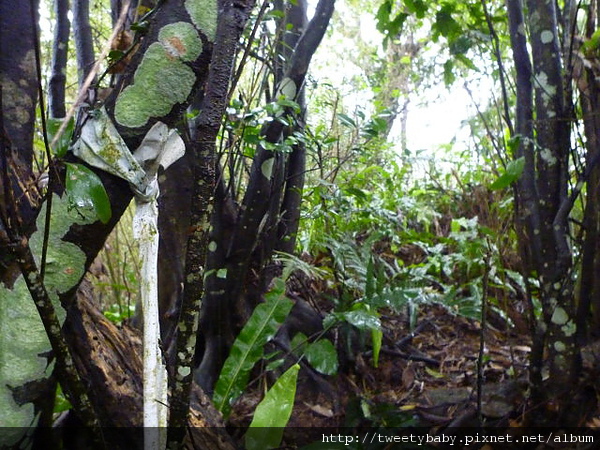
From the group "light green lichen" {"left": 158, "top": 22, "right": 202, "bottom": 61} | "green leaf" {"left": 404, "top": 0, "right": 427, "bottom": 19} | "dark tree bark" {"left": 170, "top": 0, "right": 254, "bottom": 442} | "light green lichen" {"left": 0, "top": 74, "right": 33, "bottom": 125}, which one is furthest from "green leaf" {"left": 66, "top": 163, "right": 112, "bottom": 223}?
"green leaf" {"left": 404, "top": 0, "right": 427, "bottom": 19}

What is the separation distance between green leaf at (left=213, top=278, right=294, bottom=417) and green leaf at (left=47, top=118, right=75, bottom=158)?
1.31 m

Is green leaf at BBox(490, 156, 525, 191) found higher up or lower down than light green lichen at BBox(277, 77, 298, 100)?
lower down

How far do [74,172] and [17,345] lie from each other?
0.45 metres

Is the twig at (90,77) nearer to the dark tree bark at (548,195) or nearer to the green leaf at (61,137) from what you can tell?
the green leaf at (61,137)

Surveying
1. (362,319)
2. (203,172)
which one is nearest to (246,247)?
(362,319)

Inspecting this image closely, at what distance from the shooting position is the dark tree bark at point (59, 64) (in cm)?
227

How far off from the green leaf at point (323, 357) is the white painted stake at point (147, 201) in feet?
4.56

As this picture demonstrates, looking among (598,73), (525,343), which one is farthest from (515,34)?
(525,343)

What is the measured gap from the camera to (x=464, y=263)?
3658 millimetres

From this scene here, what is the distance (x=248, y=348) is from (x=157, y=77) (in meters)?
1.30

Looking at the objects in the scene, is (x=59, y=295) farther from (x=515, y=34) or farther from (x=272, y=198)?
(x=515, y=34)

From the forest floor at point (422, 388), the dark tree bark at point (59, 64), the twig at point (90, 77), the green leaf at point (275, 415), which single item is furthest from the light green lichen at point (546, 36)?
the dark tree bark at point (59, 64)

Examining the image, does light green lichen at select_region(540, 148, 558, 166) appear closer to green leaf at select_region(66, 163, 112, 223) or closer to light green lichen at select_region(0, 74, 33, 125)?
green leaf at select_region(66, 163, 112, 223)

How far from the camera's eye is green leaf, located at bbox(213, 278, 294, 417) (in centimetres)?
208
